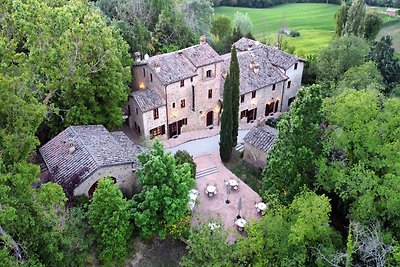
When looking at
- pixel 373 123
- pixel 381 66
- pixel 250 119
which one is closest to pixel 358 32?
pixel 381 66

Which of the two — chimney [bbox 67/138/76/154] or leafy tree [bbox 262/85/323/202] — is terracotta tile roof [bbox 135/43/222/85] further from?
leafy tree [bbox 262/85/323/202]

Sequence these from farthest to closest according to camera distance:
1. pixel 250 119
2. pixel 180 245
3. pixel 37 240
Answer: pixel 250 119 → pixel 180 245 → pixel 37 240

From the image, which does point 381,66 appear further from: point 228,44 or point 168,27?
point 168,27

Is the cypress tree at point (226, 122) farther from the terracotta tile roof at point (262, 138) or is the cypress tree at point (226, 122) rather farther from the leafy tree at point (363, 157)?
the leafy tree at point (363, 157)

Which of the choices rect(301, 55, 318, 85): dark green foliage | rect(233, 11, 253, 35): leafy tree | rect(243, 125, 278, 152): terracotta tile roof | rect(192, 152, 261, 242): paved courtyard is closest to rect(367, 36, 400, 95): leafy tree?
rect(301, 55, 318, 85): dark green foliage

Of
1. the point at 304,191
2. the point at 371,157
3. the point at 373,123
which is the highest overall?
the point at 373,123

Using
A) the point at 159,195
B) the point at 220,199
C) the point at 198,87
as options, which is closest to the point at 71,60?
the point at 159,195

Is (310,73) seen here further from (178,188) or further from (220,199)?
(178,188)

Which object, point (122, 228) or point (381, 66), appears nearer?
point (122, 228)
